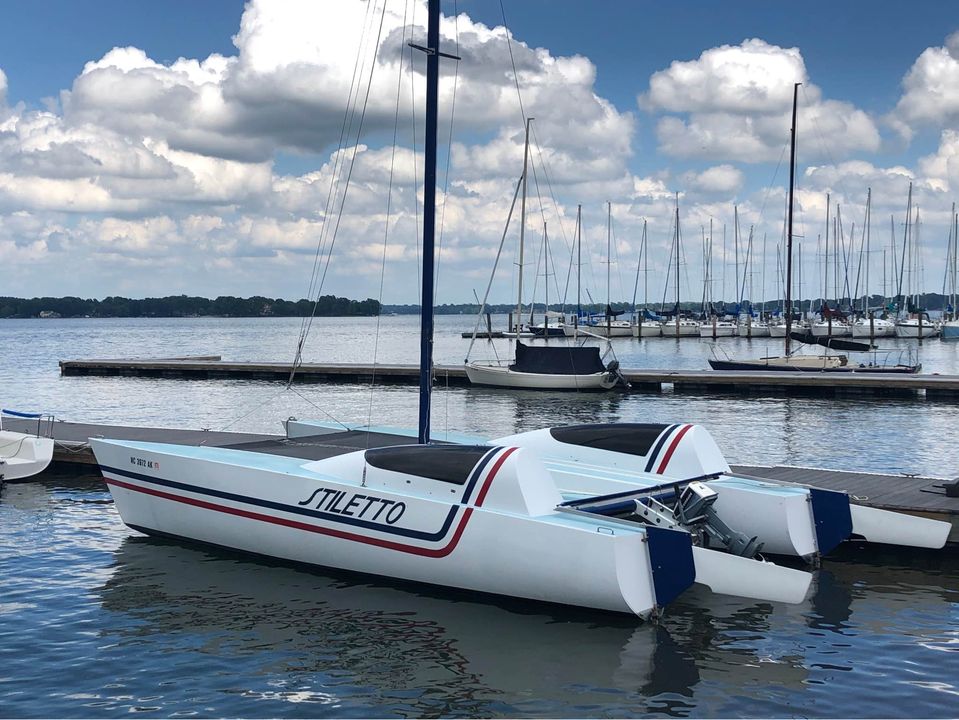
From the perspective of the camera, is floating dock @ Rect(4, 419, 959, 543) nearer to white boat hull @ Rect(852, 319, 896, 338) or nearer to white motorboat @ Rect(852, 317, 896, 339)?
white motorboat @ Rect(852, 317, 896, 339)

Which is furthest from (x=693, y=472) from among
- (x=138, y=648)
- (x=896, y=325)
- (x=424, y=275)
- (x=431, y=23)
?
(x=896, y=325)

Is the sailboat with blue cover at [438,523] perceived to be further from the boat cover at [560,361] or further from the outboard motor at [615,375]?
the boat cover at [560,361]

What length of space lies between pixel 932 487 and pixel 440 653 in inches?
355

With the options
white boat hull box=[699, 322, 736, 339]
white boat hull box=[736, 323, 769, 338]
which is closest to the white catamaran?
white boat hull box=[699, 322, 736, 339]

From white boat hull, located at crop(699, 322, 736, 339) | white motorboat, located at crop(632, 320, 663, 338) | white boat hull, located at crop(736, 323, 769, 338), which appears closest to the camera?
white boat hull, located at crop(736, 323, 769, 338)

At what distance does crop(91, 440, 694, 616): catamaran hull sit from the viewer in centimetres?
983

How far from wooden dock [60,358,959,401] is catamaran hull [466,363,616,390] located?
1.58 m

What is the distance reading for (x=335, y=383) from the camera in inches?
1831

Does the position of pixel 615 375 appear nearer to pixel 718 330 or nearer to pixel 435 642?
pixel 435 642

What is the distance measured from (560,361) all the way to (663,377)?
4.64m

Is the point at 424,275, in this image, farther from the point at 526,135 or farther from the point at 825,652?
the point at 526,135

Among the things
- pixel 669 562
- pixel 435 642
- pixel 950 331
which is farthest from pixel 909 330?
pixel 435 642

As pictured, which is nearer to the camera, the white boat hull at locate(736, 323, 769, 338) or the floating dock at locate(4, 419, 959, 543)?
the floating dock at locate(4, 419, 959, 543)

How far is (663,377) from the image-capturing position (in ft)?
135
